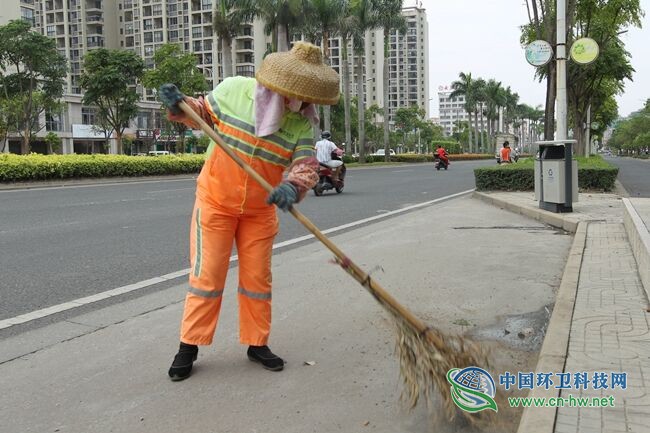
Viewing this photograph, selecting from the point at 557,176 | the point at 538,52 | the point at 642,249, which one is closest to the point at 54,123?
the point at 538,52

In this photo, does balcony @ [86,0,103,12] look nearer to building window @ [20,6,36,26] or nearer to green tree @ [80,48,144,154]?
building window @ [20,6,36,26]

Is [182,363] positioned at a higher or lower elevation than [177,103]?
lower

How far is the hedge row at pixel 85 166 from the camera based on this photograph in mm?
19250

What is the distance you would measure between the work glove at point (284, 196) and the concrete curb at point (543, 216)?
253 inches

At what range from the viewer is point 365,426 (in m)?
2.81

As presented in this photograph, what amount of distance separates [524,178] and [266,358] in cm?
1223

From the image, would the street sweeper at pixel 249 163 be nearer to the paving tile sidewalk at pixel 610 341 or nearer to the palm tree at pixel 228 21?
the paving tile sidewalk at pixel 610 341

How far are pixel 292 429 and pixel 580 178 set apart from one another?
42.5 ft

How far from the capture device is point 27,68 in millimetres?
35469

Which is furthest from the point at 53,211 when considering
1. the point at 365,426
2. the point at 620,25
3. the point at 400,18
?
the point at 400,18

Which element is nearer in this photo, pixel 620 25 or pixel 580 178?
pixel 580 178

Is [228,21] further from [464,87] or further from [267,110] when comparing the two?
[464,87]

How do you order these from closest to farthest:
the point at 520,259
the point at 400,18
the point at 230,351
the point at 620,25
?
1. the point at 230,351
2. the point at 520,259
3. the point at 620,25
4. the point at 400,18

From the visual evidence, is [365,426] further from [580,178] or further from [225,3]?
[225,3]
